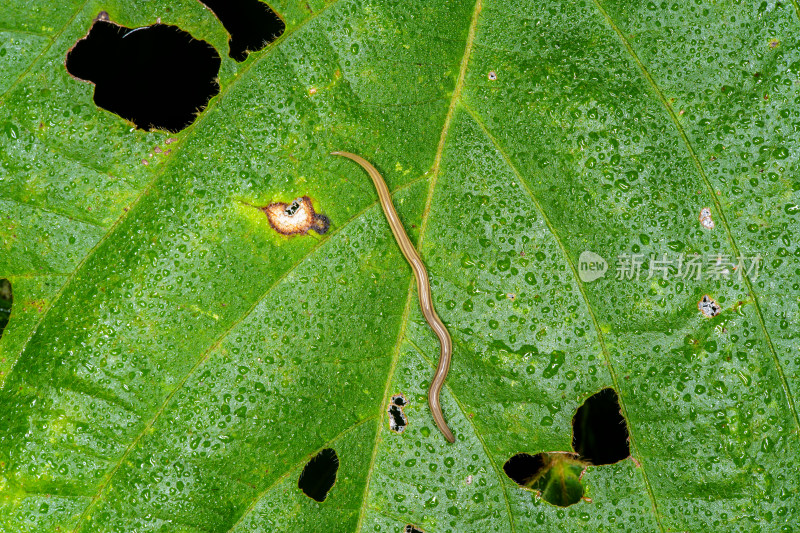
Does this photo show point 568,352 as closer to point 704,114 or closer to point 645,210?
point 645,210

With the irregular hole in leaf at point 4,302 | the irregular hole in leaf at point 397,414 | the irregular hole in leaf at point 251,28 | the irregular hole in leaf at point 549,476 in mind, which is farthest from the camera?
the irregular hole in leaf at point 4,302

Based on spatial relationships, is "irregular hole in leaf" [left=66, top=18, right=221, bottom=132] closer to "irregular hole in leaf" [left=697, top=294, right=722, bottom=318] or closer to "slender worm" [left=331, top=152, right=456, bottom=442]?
"slender worm" [left=331, top=152, right=456, bottom=442]

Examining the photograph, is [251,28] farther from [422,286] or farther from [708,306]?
[708,306]

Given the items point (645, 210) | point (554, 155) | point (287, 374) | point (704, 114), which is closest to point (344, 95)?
point (554, 155)

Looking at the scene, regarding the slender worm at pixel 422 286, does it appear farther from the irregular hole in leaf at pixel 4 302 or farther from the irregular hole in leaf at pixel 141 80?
the irregular hole in leaf at pixel 4 302

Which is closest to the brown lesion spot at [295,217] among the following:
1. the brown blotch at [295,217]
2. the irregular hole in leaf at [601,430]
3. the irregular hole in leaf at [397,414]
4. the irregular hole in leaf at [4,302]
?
the brown blotch at [295,217]

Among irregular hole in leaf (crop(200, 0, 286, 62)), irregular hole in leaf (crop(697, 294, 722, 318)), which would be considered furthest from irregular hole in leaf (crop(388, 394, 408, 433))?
irregular hole in leaf (crop(200, 0, 286, 62))

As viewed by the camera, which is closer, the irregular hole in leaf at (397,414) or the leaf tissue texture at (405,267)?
the leaf tissue texture at (405,267)

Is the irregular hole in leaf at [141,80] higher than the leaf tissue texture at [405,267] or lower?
higher

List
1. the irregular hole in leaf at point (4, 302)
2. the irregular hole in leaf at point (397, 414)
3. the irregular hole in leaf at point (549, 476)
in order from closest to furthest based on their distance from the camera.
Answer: the irregular hole in leaf at point (397, 414), the irregular hole in leaf at point (549, 476), the irregular hole in leaf at point (4, 302)
